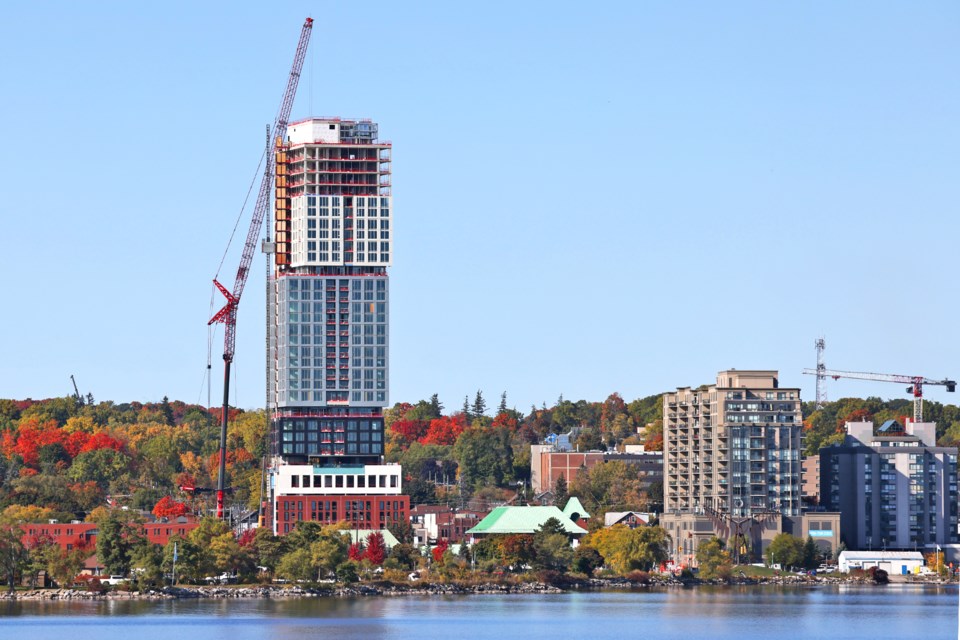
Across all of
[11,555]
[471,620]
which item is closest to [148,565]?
[11,555]

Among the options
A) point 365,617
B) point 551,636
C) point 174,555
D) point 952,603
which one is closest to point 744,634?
point 551,636

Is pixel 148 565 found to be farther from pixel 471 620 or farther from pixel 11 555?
pixel 471 620

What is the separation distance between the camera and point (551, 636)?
158375 millimetres

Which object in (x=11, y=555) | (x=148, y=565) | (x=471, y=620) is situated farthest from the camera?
(x=148, y=565)

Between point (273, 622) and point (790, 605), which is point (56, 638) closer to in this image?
point (273, 622)

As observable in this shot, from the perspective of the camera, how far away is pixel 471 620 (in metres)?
174

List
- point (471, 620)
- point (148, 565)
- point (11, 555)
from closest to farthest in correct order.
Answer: point (471, 620)
point (11, 555)
point (148, 565)

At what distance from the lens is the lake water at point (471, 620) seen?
15888cm

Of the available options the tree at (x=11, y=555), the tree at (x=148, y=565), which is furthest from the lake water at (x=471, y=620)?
the tree at (x=11, y=555)

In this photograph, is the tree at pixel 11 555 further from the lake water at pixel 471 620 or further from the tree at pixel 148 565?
the tree at pixel 148 565

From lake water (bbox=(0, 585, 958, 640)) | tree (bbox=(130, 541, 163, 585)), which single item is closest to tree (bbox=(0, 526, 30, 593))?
lake water (bbox=(0, 585, 958, 640))

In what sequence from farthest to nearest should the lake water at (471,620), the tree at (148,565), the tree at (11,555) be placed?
the tree at (148,565)
the tree at (11,555)
the lake water at (471,620)

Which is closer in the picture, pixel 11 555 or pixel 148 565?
pixel 11 555

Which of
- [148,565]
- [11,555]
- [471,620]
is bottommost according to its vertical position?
[471,620]
